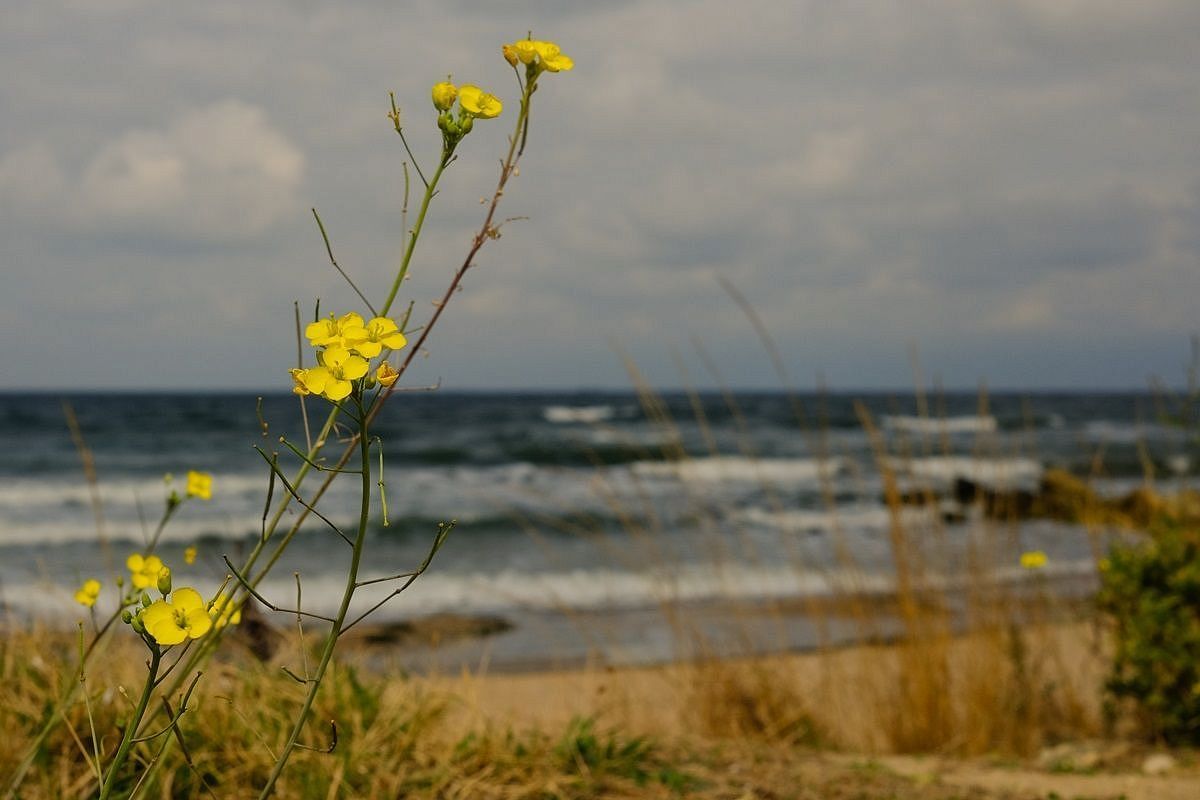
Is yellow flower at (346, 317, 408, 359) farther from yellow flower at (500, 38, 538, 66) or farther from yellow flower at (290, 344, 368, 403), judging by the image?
yellow flower at (500, 38, 538, 66)

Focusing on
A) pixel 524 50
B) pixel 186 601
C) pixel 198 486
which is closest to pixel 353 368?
pixel 186 601

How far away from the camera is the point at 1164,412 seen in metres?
3.51

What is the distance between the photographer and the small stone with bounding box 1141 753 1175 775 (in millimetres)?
2807

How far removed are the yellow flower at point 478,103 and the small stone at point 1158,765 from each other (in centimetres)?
274

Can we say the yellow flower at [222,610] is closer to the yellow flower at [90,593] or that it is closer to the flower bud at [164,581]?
the flower bud at [164,581]

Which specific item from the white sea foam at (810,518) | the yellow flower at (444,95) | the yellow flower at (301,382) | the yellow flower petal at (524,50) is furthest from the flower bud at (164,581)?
the white sea foam at (810,518)

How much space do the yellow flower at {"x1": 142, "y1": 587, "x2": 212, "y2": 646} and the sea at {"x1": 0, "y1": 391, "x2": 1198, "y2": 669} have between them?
5 cm

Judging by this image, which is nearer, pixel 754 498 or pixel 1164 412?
pixel 1164 412

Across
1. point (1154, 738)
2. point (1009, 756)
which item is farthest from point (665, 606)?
point (1154, 738)

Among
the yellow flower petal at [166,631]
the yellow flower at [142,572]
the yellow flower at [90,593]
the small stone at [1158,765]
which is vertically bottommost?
the small stone at [1158,765]

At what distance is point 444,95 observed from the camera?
101 cm

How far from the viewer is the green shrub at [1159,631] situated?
Answer: 3.01 m

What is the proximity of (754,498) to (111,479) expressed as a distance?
9.76 metres

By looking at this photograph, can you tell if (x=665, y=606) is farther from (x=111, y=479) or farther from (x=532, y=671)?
(x=111, y=479)
